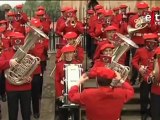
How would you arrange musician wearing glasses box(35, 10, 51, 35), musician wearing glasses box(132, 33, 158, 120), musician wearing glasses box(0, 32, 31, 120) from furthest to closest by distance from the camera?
musician wearing glasses box(35, 10, 51, 35), musician wearing glasses box(132, 33, 158, 120), musician wearing glasses box(0, 32, 31, 120)

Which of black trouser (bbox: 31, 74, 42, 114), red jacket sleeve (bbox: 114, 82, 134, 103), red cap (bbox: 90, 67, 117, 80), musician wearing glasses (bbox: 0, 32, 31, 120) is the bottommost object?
black trouser (bbox: 31, 74, 42, 114)

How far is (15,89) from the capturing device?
8875 mm

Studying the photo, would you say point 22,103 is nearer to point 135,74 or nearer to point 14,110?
point 14,110

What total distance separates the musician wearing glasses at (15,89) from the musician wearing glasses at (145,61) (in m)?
2.21

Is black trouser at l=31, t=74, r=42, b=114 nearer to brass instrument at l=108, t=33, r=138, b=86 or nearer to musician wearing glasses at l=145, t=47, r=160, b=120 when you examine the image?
brass instrument at l=108, t=33, r=138, b=86

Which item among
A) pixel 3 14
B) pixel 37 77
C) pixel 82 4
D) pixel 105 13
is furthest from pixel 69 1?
pixel 37 77

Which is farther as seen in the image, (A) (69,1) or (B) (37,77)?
(A) (69,1)

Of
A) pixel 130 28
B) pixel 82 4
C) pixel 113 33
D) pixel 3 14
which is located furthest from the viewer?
pixel 82 4

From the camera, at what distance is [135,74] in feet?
37.2

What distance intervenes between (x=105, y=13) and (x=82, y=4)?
33.5ft

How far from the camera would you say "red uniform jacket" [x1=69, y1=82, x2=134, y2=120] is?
240 inches

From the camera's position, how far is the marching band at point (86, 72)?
620cm

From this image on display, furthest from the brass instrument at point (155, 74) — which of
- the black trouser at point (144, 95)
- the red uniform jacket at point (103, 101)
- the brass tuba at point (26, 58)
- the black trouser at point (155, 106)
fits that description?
the red uniform jacket at point (103, 101)

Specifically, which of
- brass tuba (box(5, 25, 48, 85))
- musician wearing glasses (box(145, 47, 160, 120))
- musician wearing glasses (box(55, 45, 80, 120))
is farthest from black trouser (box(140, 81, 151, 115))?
brass tuba (box(5, 25, 48, 85))
